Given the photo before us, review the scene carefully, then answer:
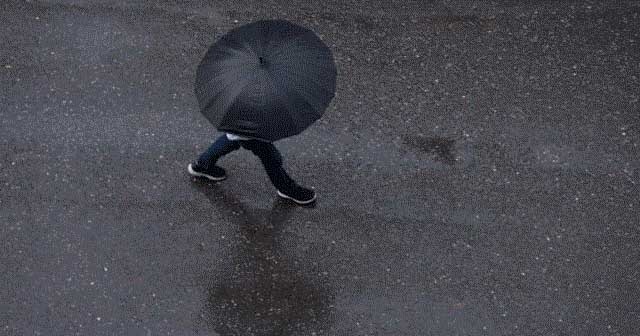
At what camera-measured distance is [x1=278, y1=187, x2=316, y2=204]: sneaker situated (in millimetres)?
7316

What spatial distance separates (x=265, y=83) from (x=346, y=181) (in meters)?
1.49

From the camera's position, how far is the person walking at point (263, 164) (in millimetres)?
6852

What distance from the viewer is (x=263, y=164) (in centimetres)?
709

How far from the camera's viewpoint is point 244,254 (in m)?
7.11

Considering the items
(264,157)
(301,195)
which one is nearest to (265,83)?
(264,157)

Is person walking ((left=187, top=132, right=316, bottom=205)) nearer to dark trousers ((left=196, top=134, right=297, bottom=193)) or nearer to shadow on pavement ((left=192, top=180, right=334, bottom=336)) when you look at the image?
dark trousers ((left=196, top=134, right=297, bottom=193))

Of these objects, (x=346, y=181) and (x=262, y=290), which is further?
(x=346, y=181)

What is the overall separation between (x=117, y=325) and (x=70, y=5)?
3.32 m

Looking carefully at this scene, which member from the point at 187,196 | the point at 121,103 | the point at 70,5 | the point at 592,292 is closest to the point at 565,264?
the point at 592,292

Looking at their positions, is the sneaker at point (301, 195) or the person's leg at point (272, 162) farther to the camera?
the sneaker at point (301, 195)

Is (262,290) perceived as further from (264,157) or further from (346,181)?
(346,181)

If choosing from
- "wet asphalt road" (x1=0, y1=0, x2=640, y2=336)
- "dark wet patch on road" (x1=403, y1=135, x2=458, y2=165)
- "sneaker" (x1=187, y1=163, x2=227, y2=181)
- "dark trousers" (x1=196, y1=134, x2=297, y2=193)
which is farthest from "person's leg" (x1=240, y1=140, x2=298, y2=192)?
"dark wet patch on road" (x1=403, y1=135, x2=458, y2=165)

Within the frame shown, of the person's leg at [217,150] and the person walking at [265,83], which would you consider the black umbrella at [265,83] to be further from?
the person's leg at [217,150]

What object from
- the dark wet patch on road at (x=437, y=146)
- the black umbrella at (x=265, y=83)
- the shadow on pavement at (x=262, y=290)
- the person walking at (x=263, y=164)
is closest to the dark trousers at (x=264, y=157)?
the person walking at (x=263, y=164)
